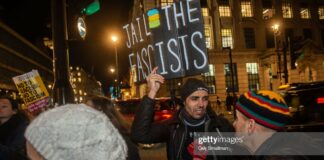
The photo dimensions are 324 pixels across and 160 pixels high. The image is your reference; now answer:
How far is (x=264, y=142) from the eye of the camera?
2381 millimetres

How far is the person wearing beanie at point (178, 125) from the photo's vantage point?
3.64 meters

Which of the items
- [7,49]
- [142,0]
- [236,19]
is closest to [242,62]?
[236,19]

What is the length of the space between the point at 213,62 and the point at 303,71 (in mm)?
10573

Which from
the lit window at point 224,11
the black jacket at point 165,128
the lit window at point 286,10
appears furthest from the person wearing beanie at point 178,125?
the lit window at point 286,10

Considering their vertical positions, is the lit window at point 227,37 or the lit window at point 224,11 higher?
the lit window at point 224,11

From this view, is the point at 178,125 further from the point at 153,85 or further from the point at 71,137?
the point at 71,137

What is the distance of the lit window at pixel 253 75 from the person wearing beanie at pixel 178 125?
143 ft


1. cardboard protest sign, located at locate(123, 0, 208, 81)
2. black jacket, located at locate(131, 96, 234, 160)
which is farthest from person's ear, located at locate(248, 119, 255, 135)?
cardboard protest sign, located at locate(123, 0, 208, 81)

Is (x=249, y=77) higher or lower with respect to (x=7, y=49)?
lower

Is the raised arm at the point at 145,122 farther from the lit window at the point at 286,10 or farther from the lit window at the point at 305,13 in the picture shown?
the lit window at the point at 305,13

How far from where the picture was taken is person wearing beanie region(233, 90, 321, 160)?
2189 mm

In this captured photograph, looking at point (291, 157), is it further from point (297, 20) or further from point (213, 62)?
point (297, 20)

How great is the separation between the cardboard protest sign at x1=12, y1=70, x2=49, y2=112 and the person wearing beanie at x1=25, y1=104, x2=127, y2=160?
6016 mm

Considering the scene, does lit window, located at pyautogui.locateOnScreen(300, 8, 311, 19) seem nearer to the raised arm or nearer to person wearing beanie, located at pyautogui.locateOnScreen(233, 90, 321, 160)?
the raised arm
